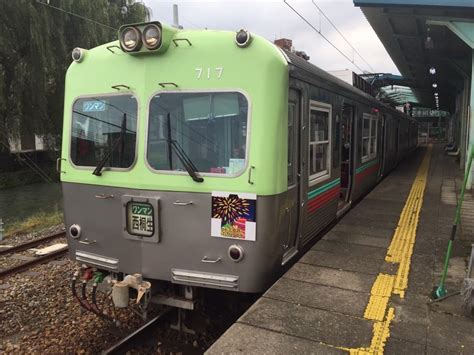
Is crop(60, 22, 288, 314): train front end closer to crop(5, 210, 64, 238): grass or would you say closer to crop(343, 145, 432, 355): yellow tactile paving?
crop(343, 145, 432, 355): yellow tactile paving

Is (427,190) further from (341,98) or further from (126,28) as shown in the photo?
(126,28)

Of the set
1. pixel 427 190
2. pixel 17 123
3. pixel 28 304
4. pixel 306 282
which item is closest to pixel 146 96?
pixel 306 282

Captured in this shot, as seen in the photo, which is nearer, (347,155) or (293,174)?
(293,174)

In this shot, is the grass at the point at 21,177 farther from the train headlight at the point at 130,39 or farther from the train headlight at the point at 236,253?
the train headlight at the point at 236,253

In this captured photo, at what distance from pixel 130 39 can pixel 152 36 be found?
240mm

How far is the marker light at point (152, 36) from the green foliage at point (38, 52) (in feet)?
48.9

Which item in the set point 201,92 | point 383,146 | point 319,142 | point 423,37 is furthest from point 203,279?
point 423,37

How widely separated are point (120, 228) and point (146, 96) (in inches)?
49.5

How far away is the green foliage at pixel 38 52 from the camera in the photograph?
16516 mm

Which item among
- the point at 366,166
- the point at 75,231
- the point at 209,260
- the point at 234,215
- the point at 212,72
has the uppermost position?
the point at 212,72

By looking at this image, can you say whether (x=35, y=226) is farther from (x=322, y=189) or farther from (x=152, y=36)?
(x=152, y=36)

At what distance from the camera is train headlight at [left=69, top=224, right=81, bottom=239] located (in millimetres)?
4336

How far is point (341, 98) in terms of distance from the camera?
6191 millimetres

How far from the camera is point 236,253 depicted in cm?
366
